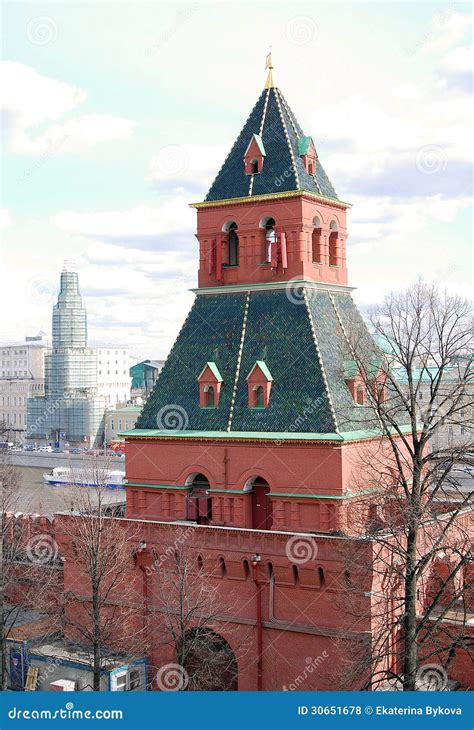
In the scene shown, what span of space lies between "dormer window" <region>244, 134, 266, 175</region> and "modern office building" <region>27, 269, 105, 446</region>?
9042 centimetres

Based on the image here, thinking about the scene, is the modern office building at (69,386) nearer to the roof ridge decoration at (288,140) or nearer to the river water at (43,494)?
the river water at (43,494)

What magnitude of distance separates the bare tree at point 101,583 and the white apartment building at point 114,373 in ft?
368

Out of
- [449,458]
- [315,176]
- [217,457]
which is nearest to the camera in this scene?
[449,458]

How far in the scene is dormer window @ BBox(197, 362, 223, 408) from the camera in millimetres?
29688

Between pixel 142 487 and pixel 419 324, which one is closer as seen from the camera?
pixel 419 324

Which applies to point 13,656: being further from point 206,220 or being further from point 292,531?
point 206,220

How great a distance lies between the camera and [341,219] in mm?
32281

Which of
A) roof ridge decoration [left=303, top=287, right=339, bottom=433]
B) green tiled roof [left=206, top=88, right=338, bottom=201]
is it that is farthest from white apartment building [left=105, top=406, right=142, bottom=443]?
roof ridge decoration [left=303, top=287, right=339, bottom=433]

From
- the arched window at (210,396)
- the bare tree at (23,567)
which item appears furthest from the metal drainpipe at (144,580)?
the arched window at (210,396)

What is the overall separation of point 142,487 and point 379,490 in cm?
813

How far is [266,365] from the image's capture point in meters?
29.1

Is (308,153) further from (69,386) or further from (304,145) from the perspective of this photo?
(69,386)

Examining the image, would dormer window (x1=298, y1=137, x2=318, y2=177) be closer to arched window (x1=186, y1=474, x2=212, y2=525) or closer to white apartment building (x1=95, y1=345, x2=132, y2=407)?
arched window (x1=186, y1=474, x2=212, y2=525)

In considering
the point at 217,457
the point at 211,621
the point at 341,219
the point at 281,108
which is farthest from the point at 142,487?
the point at 281,108
